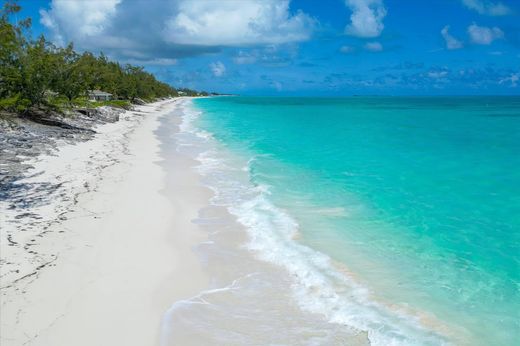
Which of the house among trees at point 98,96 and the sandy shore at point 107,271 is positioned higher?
the house among trees at point 98,96

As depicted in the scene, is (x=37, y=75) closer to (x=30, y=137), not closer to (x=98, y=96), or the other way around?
(x=30, y=137)

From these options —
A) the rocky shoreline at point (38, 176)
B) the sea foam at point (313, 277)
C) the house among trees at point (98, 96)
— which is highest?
A: the house among trees at point (98, 96)

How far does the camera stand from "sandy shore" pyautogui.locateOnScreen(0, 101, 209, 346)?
6.15 meters

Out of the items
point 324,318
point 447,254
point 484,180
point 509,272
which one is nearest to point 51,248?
point 324,318

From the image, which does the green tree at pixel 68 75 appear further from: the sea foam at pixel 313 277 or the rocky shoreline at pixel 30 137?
the sea foam at pixel 313 277

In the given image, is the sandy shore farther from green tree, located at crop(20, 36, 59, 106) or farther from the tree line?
green tree, located at crop(20, 36, 59, 106)

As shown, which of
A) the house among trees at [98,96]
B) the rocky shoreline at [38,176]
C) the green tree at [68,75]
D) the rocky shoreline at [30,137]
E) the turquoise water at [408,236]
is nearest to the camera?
the turquoise water at [408,236]

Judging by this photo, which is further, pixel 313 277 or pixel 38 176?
pixel 38 176

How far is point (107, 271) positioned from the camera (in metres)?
8.06

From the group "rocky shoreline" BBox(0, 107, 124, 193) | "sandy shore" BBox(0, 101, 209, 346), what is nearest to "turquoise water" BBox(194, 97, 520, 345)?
Answer: "sandy shore" BBox(0, 101, 209, 346)

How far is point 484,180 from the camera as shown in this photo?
1872 centimetres

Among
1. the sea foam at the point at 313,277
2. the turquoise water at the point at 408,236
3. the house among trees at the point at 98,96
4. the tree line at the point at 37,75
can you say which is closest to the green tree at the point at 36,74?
the tree line at the point at 37,75

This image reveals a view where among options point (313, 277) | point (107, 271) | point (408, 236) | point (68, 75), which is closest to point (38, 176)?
point (107, 271)

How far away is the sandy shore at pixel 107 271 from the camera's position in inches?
242
